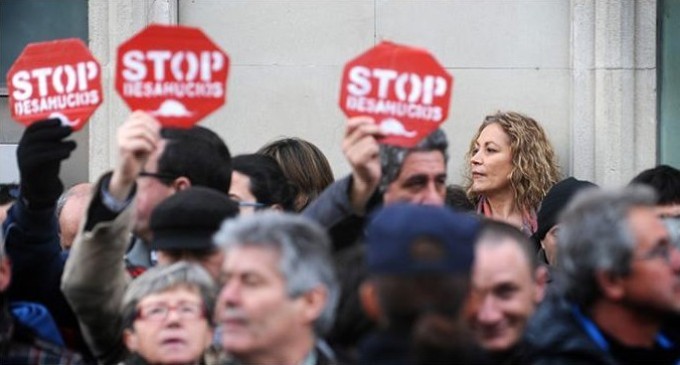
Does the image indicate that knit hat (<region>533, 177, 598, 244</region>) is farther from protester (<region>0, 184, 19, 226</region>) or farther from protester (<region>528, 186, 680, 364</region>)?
protester (<region>528, 186, 680, 364</region>)

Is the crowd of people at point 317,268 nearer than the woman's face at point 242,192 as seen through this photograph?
Yes

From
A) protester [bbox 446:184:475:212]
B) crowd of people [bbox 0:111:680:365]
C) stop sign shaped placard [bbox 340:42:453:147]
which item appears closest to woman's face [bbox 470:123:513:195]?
protester [bbox 446:184:475:212]

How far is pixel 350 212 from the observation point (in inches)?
250

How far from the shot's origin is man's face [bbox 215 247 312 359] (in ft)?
17.3

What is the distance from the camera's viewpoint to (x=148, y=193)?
22.6 ft

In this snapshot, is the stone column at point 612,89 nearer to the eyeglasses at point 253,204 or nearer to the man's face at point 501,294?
the eyeglasses at point 253,204

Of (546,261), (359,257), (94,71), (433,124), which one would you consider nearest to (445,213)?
(359,257)

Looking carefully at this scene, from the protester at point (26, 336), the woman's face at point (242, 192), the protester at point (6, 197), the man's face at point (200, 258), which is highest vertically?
the woman's face at point (242, 192)

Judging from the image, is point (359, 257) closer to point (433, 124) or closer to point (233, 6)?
point (433, 124)

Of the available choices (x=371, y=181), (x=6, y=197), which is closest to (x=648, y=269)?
(x=371, y=181)

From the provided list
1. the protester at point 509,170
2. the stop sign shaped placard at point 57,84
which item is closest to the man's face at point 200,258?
the stop sign shaped placard at point 57,84

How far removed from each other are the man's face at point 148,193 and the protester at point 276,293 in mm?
1499

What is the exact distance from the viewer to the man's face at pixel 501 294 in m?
5.84

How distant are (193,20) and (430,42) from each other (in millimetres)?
1156
